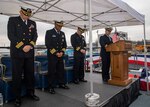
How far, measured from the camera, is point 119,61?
4.25 metres

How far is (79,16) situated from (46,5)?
141cm

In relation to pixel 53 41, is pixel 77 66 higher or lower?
lower

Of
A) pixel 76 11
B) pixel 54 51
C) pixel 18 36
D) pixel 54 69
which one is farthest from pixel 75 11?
pixel 18 36

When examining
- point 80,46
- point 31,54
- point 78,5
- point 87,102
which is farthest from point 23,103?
point 78,5

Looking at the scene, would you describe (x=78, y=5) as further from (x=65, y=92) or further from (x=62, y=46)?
(x=65, y=92)

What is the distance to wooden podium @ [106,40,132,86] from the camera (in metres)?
4.14

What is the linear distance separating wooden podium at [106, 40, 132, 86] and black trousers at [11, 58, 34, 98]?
7.33ft

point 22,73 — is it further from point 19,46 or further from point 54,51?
point 54,51

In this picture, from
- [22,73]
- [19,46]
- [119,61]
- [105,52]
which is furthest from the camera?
[105,52]

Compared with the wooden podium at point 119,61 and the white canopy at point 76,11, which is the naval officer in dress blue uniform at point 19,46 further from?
the wooden podium at point 119,61

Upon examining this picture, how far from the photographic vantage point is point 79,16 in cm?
524

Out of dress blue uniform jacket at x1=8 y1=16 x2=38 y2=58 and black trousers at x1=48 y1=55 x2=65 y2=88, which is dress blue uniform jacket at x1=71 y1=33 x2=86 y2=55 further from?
dress blue uniform jacket at x1=8 y1=16 x2=38 y2=58

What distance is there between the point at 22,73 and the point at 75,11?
2589 millimetres

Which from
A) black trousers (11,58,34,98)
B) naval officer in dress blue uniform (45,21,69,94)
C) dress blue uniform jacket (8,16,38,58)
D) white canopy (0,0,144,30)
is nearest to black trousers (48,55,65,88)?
naval officer in dress blue uniform (45,21,69,94)
